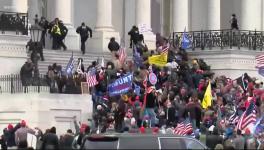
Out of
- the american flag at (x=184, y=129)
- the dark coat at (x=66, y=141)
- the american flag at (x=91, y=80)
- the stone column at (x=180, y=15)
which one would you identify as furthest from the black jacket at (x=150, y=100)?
the stone column at (x=180, y=15)

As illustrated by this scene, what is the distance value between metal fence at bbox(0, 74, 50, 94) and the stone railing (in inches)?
625

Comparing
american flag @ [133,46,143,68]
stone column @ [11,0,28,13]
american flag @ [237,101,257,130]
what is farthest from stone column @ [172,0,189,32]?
american flag @ [237,101,257,130]

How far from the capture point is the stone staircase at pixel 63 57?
165ft

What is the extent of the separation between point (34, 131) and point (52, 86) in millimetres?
5627

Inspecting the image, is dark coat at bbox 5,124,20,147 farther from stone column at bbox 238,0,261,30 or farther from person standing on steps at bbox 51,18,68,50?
stone column at bbox 238,0,261,30

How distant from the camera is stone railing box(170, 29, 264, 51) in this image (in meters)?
58.1

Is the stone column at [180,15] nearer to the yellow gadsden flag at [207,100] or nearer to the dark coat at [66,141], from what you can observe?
the yellow gadsden flag at [207,100]

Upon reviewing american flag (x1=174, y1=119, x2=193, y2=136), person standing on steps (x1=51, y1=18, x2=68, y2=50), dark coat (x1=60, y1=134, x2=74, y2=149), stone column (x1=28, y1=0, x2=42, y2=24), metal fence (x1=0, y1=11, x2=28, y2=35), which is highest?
stone column (x1=28, y1=0, x2=42, y2=24)

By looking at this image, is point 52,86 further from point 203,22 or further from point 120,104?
point 203,22

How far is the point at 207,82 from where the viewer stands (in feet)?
157

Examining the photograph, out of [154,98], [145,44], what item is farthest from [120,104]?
[145,44]

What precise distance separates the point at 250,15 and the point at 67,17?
42.5ft

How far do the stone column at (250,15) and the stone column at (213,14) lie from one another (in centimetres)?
176

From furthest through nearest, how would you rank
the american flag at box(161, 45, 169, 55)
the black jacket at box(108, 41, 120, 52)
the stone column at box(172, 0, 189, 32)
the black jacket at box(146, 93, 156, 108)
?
the stone column at box(172, 0, 189, 32) → the black jacket at box(108, 41, 120, 52) → the american flag at box(161, 45, 169, 55) → the black jacket at box(146, 93, 156, 108)
